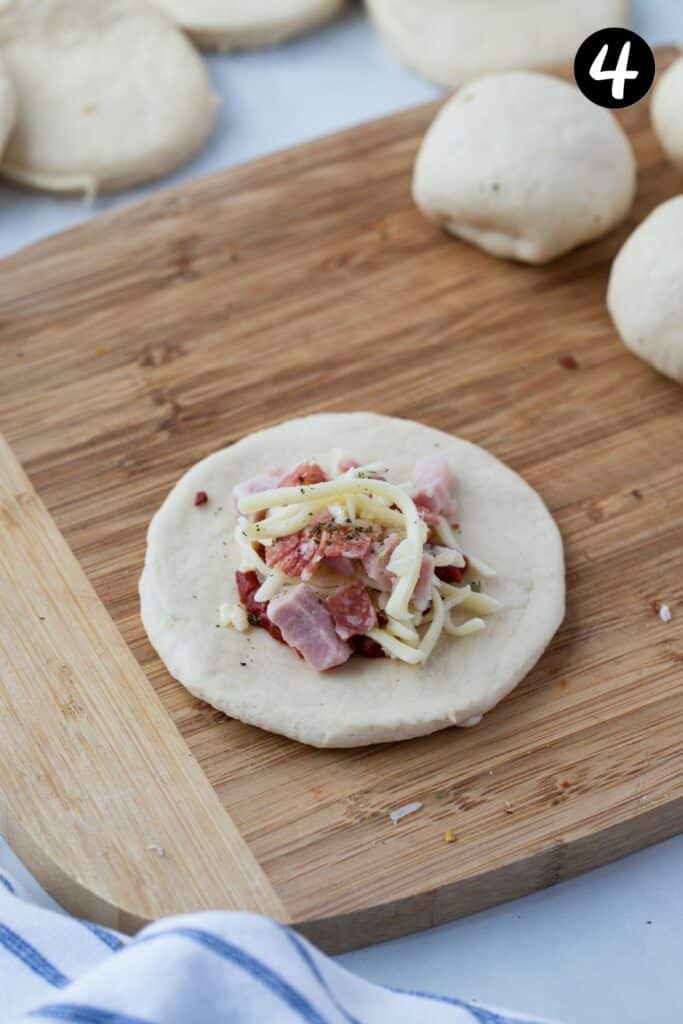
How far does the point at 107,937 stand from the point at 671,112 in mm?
2898

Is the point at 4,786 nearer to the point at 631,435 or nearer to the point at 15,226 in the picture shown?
the point at 631,435

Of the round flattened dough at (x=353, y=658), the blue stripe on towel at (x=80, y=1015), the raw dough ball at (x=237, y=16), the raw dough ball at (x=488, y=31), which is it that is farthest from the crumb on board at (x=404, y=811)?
the raw dough ball at (x=237, y=16)

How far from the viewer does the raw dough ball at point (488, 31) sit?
4586 millimetres

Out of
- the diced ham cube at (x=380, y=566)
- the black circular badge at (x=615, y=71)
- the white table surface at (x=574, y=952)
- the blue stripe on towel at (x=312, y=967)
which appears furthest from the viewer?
the black circular badge at (x=615, y=71)

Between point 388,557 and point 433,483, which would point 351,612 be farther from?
point 433,483

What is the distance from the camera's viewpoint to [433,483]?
3.10 m

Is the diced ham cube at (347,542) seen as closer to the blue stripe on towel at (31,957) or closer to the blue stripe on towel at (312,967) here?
the blue stripe on towel at (312,967)

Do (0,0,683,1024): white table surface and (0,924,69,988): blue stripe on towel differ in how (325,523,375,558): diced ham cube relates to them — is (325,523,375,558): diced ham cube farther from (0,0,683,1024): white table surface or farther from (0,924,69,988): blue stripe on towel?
(0,924,69,988): blue stripe on towel

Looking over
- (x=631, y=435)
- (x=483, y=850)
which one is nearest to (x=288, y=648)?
(x=483, y=850)

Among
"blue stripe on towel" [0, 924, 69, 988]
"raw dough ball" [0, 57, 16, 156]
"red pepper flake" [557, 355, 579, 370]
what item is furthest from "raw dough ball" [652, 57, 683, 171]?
"blue stripe on towel" [0, 924, 69, 988]

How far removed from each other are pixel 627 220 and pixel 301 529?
1.80 meters

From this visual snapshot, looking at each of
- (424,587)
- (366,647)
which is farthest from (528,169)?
(366,647)

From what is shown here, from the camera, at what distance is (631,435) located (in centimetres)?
347

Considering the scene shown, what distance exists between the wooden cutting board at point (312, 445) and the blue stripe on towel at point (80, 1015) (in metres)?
0.44
